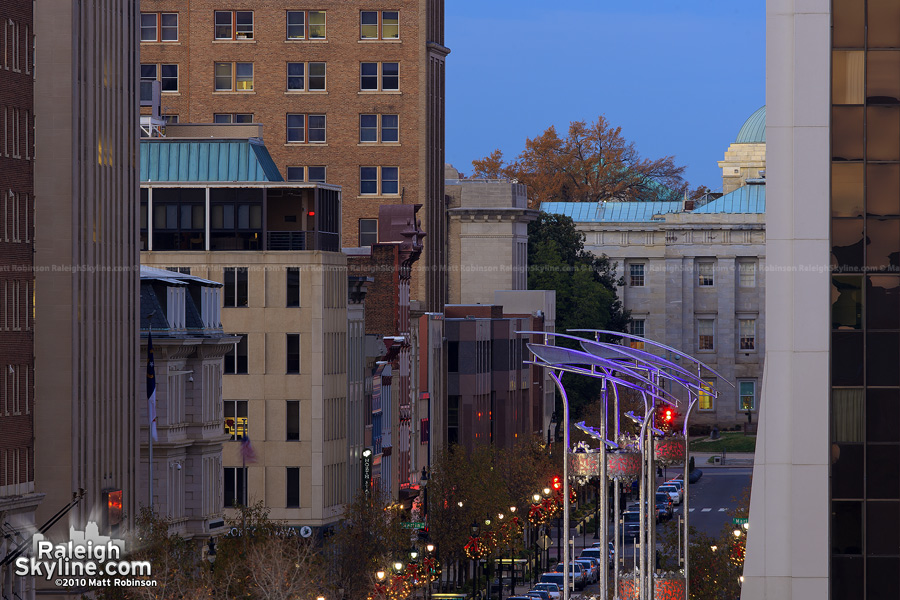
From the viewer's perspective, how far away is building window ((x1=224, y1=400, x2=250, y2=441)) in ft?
316

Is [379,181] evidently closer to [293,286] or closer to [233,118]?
[233,118]

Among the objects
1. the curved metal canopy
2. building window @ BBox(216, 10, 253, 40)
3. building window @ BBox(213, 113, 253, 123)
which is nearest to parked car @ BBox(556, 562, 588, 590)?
the curved metal canopy

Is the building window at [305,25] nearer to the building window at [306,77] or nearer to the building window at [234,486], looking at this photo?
the building window at [306,77]

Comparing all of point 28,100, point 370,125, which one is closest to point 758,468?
point 28,100

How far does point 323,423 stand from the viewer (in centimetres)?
9594

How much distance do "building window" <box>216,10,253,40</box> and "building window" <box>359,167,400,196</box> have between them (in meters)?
12.6

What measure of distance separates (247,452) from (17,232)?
31.6 m

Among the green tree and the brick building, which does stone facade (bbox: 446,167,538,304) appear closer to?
the green tree

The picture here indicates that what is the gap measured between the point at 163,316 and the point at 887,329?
121 ft

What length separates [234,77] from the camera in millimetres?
135750

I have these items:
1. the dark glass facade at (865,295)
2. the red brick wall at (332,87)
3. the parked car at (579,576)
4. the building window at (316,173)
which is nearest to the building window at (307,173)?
the building window at (316,173)

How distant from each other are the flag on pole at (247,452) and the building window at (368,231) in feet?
125

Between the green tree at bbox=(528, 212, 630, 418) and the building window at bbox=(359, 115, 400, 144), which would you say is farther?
the green tree at bbox=(528, 212, 630, 418)

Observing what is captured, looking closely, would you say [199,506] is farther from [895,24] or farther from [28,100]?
[895,24]
